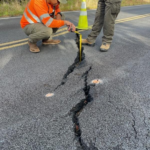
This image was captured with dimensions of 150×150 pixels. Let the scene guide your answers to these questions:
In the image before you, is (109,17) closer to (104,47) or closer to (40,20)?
(104,47)

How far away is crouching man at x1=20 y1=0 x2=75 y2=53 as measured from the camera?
2.66 m

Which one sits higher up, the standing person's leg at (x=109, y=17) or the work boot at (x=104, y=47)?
the standing person's leg at (x=109, y=17)

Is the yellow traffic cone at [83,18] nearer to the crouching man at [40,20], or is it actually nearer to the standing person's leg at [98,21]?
the standing person's leg at [98,21]

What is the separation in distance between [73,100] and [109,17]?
1952 mm

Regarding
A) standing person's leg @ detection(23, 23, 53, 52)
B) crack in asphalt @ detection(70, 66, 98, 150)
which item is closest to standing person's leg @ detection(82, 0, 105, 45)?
standing person's leg @ detection(23, 23, 53, 52)

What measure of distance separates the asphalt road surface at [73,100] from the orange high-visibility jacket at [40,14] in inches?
22.5

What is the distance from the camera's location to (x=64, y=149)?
128cm

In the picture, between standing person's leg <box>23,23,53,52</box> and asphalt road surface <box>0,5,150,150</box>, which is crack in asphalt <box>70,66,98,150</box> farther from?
standing person's leg <box>23,23,53,52</box>

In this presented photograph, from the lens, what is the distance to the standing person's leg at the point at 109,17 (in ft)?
9.55

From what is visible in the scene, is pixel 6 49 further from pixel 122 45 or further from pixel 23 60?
pixel 122 45

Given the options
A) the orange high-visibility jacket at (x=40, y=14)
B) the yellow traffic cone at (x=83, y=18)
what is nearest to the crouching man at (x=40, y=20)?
the orange high-visibility jacket at (x=40, y=14)

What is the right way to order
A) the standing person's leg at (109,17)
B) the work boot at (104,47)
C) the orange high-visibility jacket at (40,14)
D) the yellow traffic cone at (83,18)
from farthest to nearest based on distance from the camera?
1. the yellow traffic cone at (83,18)
2. the work boot at (104,47)
3. the standing person's leg at (109,17)
4. the orange high-visibility jacket at (40,14)

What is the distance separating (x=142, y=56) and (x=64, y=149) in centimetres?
245

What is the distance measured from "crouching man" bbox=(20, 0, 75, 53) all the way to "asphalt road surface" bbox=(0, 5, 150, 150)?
379 millimetres
